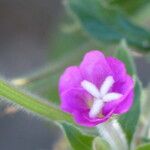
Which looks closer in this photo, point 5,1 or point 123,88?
point 123,88

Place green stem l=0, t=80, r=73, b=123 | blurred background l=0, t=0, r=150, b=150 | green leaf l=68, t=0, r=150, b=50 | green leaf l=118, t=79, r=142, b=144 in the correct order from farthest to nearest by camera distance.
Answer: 1. blurred background l=0, t=0, r=150, b=150
2. green leaf l=68, t=0, r=150, b=50
3. green leaf l=118, t=79, r=142, b=144
4. green stem l=0, t=80, r=73, b=123

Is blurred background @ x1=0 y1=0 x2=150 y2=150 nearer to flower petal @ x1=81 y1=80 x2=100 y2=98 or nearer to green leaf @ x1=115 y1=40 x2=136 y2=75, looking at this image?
green leaf @ x1=115 y1=40 x2=136 y2=75

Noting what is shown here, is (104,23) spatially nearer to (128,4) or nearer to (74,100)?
(128,4)

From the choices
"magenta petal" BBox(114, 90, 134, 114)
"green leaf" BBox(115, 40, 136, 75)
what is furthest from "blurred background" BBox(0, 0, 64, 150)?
"magenta petal" BBox(114, 90, 134, 114)

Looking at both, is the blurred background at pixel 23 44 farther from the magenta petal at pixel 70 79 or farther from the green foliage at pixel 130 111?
the magenta petal at pixel 70 79

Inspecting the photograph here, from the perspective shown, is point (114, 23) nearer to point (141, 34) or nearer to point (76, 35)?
point (141, 34)

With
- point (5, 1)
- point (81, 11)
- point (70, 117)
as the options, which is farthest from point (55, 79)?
point (5, 1)
